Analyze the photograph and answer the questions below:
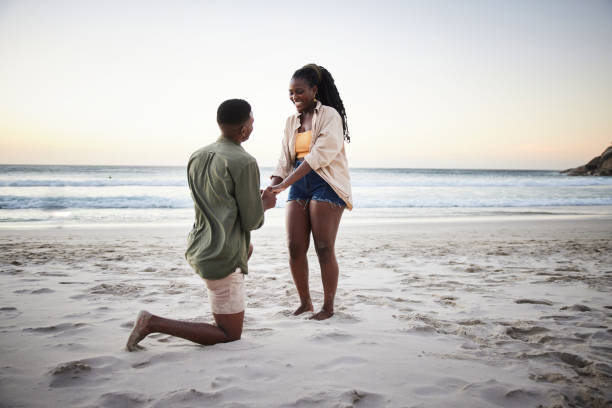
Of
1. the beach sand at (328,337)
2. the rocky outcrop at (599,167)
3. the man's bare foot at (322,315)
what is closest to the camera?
the beach sand at (328,337)

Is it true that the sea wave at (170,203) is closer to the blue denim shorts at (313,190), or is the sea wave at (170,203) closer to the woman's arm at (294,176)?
the blue denim shorts at (313,190)

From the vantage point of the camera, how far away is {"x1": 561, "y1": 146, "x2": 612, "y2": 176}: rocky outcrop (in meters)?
41.4

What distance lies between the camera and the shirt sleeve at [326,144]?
9.14ft

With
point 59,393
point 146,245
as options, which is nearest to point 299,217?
point 59,393

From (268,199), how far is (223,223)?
525 millimetres

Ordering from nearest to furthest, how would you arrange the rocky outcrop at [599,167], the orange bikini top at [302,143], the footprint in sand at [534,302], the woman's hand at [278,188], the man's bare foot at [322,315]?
the woman's hand at [278,188] < the man's bare foot at [322,315] < the orange bikini top at [302,143] < the footprint in sand at [534,302] < the rocky outcrop at [599,167]

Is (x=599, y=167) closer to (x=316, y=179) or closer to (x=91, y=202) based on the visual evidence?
(x=91, y=202)

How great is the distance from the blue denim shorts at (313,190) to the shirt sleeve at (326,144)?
0.61 feet

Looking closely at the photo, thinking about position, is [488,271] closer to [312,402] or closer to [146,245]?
[312,402]

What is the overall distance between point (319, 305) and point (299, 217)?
0.86 m

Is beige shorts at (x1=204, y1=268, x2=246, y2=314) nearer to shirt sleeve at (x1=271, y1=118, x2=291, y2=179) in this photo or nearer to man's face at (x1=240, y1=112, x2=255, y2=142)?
man's face at (x1=240, y1=112, x2=255, y2=142)

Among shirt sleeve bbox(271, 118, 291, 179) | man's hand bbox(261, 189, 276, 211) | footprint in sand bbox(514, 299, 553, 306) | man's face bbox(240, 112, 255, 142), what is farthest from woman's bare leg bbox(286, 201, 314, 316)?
footprint in sand bbox(514, 299, 553, 306)

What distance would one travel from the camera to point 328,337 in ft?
8.20

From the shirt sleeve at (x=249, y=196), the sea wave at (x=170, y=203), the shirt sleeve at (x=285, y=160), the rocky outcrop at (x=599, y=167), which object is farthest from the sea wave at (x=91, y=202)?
the rocky outcrop at (x=599, y=167)
